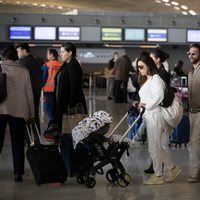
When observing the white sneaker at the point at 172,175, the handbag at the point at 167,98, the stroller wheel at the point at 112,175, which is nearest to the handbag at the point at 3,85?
the stroller wheel at the point at 112,175

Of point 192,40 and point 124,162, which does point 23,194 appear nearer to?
point 124,162

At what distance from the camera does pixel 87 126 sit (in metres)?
7.49

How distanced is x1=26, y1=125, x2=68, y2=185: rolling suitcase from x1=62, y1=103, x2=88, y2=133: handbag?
37 cm

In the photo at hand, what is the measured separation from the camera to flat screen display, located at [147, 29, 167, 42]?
30578 millimetres

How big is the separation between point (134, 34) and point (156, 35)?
3.51 feet

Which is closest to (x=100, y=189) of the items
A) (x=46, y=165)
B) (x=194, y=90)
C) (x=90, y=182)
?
(x=90, y=182)

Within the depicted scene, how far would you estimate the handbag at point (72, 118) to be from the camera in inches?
311

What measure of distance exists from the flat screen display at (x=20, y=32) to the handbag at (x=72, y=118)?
22.8 metres

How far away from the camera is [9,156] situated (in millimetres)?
9867

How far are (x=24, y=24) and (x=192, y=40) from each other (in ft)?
27.1

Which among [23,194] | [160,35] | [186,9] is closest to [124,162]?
[23,194]

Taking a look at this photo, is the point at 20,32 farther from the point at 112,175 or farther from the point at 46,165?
the point at 46,165

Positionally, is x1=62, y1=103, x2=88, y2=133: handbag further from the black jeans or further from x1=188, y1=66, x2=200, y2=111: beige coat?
x1=188, y1=66, x2=200, y2=111: beige coat

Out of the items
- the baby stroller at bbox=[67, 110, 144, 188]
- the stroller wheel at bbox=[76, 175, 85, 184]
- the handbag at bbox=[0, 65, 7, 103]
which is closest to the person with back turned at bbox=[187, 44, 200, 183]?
the baby stroller at bbox=[67, 110, 144, 188]
